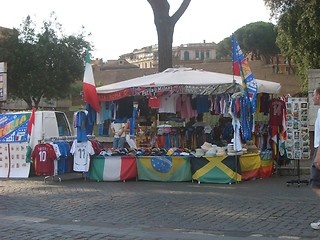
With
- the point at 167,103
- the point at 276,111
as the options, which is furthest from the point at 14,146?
the point at 276,111

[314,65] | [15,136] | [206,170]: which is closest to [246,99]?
[206,170]

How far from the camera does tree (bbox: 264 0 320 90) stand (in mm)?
22484

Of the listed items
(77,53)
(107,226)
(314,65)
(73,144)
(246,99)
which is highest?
(77,53)

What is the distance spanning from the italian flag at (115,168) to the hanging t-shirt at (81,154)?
0.23 m

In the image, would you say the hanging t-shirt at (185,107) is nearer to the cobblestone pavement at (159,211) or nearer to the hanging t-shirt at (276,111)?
the hanging t-shirt at (276,111)

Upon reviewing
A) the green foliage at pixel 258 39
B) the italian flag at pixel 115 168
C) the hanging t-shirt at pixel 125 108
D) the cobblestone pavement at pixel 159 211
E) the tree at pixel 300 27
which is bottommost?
the cobblestone pavement at pixel 159 211

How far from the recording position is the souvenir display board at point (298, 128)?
435 inches

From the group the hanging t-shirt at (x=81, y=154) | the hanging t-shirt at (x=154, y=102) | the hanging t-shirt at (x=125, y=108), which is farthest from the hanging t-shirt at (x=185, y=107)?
the hanging t-shirt at (x=81, y=154)

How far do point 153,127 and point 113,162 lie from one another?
8.77 feet

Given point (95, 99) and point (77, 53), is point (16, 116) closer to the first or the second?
point (95, 99)

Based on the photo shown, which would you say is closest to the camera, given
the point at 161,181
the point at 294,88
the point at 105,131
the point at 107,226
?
the point at 107,226

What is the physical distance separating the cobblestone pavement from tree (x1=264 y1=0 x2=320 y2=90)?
502 inches

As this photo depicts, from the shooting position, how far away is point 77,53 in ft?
121

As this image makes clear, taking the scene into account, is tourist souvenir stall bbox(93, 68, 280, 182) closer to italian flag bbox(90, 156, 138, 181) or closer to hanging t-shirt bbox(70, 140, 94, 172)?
italian flag bbox(90, 156, 138, 181)
